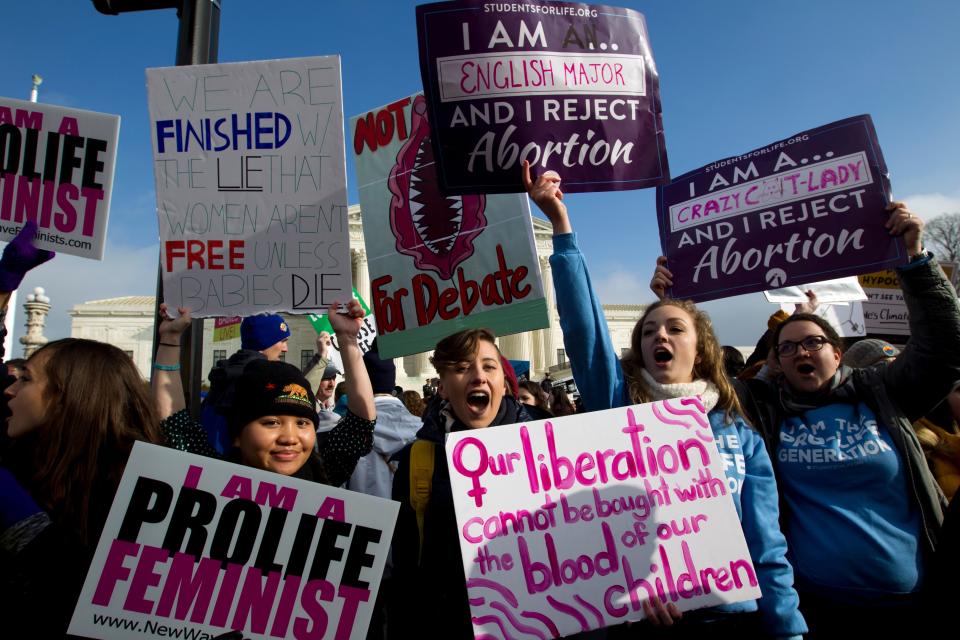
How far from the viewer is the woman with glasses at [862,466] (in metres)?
2.10

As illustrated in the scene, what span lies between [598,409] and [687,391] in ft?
1.04

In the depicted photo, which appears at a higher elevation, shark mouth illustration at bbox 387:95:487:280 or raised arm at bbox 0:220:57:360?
shark mouth illustration at bbox 387:95:487:280

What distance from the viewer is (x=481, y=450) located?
182 centimetres

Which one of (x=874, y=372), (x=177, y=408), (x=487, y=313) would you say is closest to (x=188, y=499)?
(x=177, y=408)

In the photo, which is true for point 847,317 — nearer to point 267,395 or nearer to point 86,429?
point 267,395

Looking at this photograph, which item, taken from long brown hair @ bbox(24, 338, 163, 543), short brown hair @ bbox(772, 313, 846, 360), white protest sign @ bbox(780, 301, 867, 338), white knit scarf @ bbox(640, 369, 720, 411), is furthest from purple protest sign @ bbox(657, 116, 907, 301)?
white protest sign @ bbox(780, 301, 867, 338)

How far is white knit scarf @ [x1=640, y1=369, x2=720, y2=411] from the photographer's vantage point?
2.16m

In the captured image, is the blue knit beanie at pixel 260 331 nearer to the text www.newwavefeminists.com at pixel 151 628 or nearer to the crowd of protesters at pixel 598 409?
the crowd of protesters at pixel 598 409

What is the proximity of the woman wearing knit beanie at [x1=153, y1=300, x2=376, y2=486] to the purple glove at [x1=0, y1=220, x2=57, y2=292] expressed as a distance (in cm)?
54

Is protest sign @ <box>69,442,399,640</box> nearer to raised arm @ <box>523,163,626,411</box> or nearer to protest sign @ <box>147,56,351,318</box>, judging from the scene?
raised arm @ <box>523,163,626,411</box>

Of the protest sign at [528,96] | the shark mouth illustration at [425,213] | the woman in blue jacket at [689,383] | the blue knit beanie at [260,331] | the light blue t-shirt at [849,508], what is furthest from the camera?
the shark mouth illustration at [425,213]

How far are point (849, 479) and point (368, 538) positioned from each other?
1.70 meters

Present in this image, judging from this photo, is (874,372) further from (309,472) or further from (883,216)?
(309,472)

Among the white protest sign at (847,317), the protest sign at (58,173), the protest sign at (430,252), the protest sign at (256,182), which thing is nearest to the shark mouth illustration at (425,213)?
the protest sign at (430,252)
